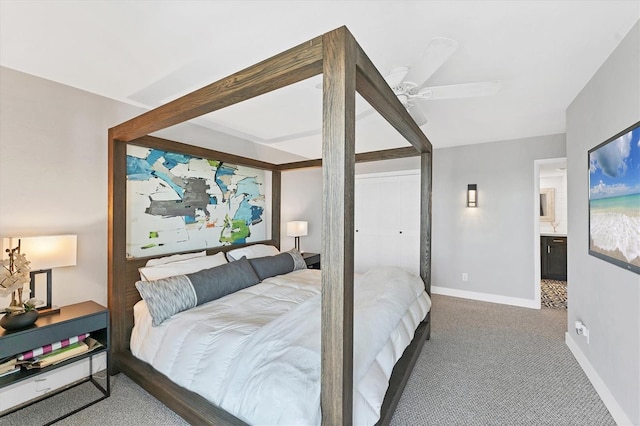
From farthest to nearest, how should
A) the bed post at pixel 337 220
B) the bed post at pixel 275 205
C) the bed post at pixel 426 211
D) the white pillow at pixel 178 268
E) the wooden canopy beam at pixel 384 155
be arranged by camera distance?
the bed post at pixel 275 205 → the wooden canopy beam at pixel 384 155 → the bed post at pixel 426 211 → the white pillow at pixel 178 268 → the bed post at pixel 337 220

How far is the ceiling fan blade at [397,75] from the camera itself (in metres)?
1.87

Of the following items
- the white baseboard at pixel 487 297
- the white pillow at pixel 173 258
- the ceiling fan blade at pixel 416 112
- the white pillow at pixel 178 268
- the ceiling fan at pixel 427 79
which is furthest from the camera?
the white baseboard at pixel 487 297

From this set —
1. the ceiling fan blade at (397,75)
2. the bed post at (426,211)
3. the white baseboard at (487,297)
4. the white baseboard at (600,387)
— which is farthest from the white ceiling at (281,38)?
the white baseboard at (487,297)

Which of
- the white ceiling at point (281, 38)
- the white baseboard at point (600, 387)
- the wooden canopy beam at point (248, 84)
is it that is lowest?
the white baseboard at point (600, 387)

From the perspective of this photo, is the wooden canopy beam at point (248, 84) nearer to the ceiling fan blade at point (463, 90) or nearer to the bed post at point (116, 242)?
the bed post at point (116, 242)

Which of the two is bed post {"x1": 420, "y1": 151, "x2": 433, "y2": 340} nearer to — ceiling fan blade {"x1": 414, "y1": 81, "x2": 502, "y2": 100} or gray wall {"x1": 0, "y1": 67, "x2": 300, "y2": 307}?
ceiling fan blade {"x1": 414, "y1": 81, "x2": 502, "y2": 100}

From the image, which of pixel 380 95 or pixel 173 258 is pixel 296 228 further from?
pixel 380 95

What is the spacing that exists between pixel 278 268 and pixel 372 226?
2686 millimetres

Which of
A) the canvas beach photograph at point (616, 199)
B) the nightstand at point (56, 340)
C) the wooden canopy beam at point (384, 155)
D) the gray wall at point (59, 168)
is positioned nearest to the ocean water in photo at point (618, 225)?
the canvas beach photograph at point (616, 199)

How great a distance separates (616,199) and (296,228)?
11.7 feet

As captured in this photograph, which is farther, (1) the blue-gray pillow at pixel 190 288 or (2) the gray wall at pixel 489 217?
(2) the gray wall at pixel 489 217

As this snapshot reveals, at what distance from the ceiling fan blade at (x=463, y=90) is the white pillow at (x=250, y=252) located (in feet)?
8.09

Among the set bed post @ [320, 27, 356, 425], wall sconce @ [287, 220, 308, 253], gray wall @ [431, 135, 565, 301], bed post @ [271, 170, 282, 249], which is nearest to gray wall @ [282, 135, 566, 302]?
gray wall @ [431, 135, 565, 301]

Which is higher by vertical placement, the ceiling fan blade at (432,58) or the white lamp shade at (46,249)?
the ceiling fan blade at (432,58)
